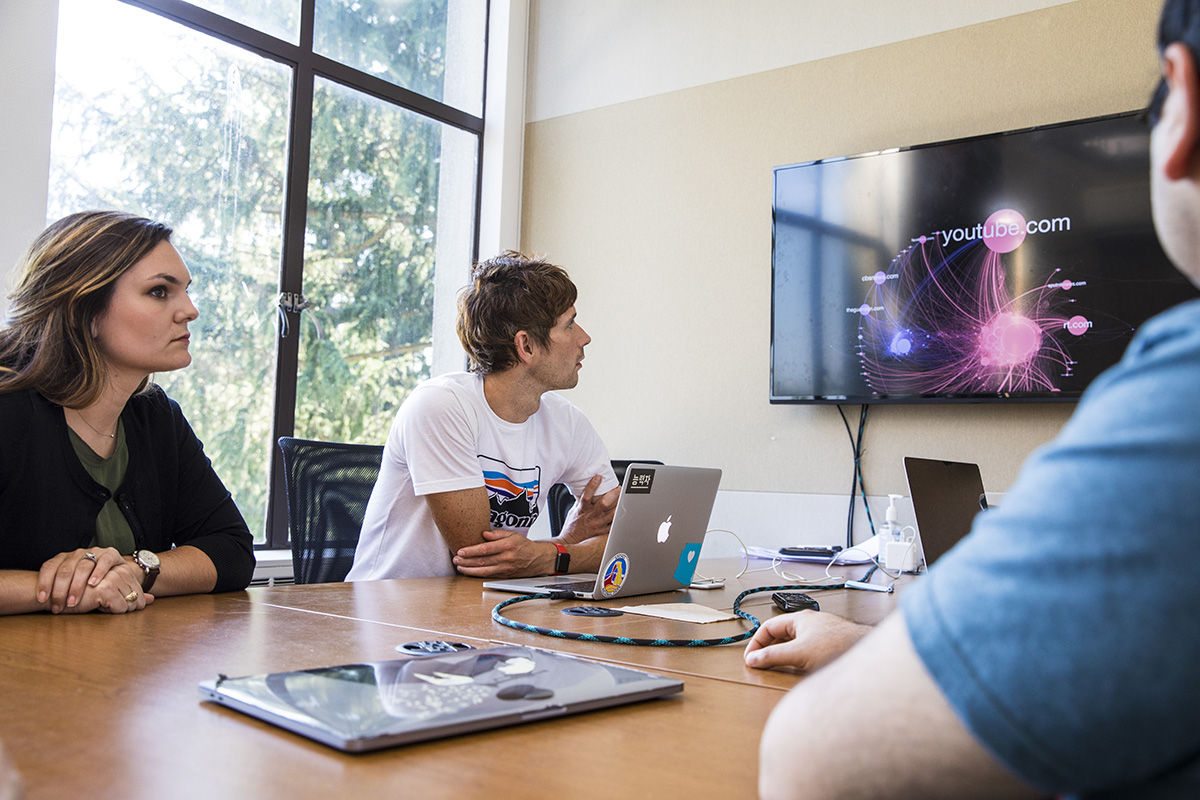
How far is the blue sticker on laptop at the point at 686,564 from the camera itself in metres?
1.79

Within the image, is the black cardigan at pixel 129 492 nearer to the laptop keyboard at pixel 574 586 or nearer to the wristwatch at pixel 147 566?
the wristwatch at pixel 147 566

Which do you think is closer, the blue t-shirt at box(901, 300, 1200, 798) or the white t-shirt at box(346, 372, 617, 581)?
the blue t-shirt at box(901, 300, 1200, 798)

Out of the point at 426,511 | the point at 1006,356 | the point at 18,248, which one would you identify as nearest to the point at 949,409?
the point at 1006,356

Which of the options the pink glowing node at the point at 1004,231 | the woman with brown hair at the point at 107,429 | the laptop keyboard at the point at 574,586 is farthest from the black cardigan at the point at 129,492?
the pink glowing node at the point at 1004,231

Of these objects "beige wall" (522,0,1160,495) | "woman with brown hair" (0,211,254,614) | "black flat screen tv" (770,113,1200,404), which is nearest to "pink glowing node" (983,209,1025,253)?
"black flat screen tv" (770,113,1200,404)

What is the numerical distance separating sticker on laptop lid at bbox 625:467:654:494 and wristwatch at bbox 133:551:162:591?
0.75m

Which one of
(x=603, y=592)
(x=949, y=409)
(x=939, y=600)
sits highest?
(x=949, y=409)

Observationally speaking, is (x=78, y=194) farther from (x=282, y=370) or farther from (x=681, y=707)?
(x=681, y=707)

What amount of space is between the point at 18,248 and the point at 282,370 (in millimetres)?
954

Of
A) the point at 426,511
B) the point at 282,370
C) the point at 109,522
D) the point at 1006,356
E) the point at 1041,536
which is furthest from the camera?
the point at 282,370

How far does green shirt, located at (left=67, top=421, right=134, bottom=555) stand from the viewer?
5.14 feet

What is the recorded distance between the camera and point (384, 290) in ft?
12.2

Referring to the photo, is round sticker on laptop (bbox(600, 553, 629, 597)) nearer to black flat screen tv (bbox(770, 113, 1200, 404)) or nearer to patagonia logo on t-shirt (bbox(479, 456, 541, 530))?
patagonia logo on t-shirt (bbox(479, 456, 541, 530))

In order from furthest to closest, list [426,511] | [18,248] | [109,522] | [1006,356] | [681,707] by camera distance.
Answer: [1006,356] < [18,248] < [426,511] < [109,522] < [681,707]
